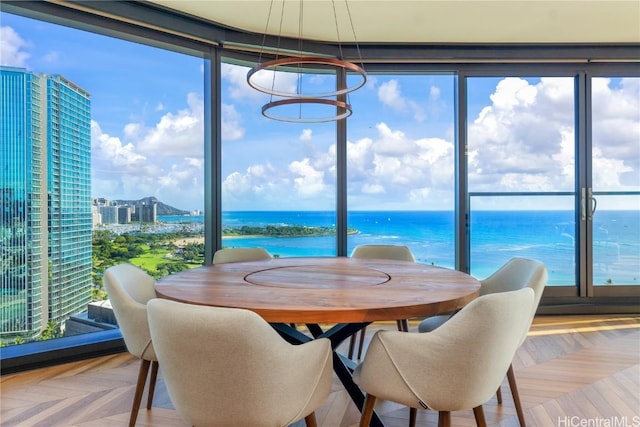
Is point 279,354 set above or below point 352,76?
below

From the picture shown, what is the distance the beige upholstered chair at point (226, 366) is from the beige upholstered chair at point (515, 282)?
3.52ft

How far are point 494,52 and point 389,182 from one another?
1591 mm

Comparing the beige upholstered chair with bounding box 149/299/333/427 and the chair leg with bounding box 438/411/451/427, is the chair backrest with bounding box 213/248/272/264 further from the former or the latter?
the chair leg with bounding box 438/411/451/427

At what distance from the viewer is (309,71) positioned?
3.95 metres

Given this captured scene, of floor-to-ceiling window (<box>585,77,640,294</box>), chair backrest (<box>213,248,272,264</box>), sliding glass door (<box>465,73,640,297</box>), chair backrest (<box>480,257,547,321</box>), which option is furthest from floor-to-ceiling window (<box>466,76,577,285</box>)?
chair backrest (<box>213,248,272,264</box>)

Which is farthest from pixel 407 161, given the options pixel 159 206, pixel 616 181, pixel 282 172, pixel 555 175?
pixel 159 206

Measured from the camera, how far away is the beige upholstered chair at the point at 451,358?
4.24ft

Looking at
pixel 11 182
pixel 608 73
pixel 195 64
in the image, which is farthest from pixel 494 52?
pixel 11 182

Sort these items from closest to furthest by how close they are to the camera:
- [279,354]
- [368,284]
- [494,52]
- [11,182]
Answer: [279,354]
[368,284]
[11,182]
[494,52]

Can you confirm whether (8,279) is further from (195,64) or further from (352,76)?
(352,76)

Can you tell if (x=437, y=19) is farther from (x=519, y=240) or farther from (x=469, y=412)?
(x=469, y=412)

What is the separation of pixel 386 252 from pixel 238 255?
3.56 feet

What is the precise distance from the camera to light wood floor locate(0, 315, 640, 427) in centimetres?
203

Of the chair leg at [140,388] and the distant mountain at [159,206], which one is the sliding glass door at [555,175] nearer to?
the distant mountain at [159,206]
